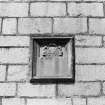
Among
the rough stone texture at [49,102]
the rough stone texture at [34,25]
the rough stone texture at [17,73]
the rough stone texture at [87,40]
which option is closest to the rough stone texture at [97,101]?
the rough stone texture at [49,102]

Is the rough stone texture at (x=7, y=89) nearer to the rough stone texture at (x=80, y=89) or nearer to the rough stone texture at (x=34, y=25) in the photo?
the rough stone texture at (x=80, y=89)

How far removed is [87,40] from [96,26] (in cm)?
20

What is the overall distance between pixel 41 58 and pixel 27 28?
393 millimetres

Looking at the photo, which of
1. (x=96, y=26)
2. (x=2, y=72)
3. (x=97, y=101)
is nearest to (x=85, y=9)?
(x=96, y=26)

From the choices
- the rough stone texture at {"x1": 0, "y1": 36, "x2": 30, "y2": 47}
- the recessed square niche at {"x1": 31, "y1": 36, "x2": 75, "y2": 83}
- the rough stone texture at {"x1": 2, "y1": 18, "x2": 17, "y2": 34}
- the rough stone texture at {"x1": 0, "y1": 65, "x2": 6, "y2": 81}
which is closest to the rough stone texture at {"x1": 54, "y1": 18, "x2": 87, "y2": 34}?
the recessed square niche at {"x1": 31, "y1": 36, "x2": 75, "y2": 83}

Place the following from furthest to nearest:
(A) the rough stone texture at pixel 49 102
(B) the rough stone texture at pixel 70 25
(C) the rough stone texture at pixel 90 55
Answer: (B) the rough stone texture at pixel 70 25
(C) the rough stone texture at pixel 90 55
(A) the rough stone texture at pixel 49 102

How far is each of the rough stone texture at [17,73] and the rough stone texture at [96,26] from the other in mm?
880

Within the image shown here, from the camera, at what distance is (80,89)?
378cm

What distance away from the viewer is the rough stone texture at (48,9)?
4.04m

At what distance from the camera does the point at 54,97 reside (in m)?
3.76

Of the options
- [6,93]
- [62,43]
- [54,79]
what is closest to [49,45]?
[62,43]

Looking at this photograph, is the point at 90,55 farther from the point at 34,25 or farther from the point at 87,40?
the point at 34,25

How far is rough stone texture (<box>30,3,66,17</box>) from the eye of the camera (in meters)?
4.04

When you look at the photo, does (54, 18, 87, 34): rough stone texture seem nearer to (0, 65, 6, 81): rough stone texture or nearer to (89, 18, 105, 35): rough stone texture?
(89, 18, 105, 35): rough stone texture
